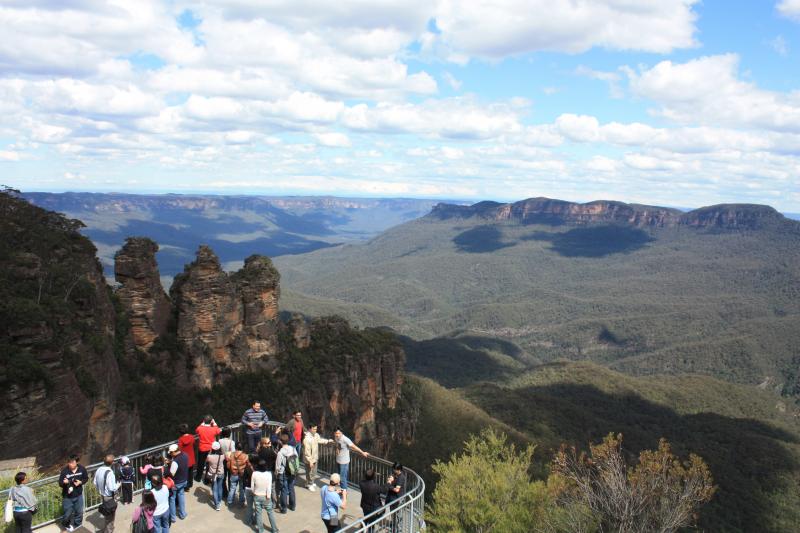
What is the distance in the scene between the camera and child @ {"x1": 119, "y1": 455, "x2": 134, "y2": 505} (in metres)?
17.7

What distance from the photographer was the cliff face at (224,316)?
145ft

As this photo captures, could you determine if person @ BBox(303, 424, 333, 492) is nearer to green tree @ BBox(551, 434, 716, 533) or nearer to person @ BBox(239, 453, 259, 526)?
person @ BBox(239, 453, 259, 526)

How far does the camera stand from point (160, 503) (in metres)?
15.6

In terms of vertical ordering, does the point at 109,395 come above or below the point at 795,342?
above

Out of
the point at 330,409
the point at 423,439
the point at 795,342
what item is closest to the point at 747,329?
the point at 795,342

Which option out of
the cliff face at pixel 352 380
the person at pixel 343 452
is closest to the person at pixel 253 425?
the person at pixel 343 452

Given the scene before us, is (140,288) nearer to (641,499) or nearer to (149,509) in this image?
(149,509)

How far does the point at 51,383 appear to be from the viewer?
78.8ft

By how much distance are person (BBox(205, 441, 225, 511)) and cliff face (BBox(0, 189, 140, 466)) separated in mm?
9182

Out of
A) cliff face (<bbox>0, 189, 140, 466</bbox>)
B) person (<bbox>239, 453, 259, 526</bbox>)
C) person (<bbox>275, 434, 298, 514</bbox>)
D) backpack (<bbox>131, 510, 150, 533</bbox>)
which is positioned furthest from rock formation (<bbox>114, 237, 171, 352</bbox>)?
backpack (<bbox>131, 510, 150, 533</bbox>)

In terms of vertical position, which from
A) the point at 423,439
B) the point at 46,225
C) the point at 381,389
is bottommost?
the point at 423,439

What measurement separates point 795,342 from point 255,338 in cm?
19996

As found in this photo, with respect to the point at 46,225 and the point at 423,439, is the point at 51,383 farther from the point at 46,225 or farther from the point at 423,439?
the point at 423,439

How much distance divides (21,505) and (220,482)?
217 inches
